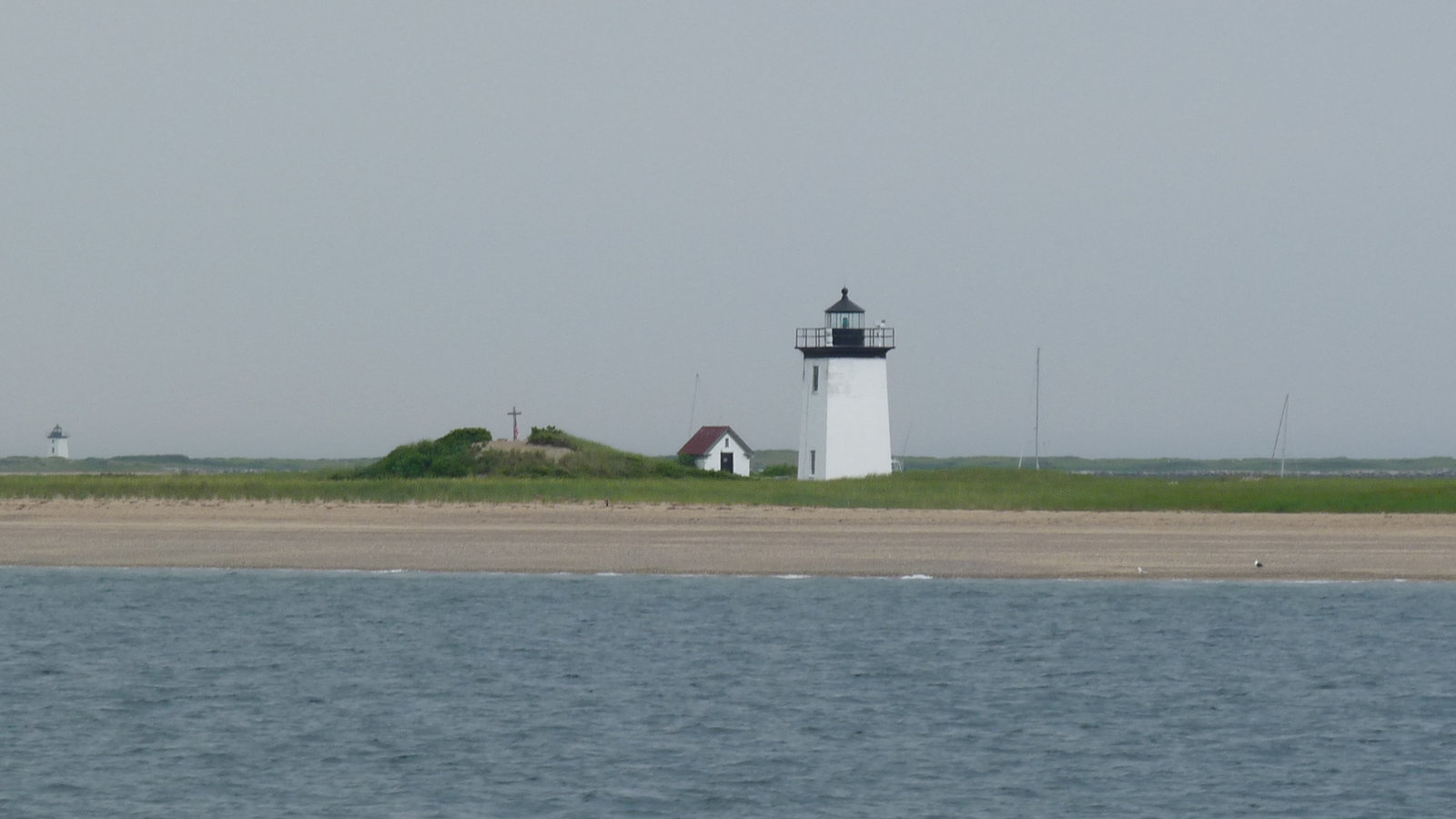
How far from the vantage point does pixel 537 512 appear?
1529 inches

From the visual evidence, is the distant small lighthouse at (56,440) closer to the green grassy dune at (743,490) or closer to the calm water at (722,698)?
the green grassy dune at (743,490)

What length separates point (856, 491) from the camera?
42625 mm

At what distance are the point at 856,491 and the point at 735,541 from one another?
9.52m

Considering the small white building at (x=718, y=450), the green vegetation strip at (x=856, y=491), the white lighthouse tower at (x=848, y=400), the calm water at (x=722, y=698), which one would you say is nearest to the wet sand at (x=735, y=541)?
the calm water at (x=722, y=698)

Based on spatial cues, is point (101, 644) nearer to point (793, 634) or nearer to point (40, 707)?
point (40, 707)

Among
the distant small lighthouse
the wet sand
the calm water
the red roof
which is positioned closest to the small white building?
the red roof

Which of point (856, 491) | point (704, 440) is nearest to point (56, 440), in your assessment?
point (704, 440)

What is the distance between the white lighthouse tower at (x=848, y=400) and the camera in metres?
52.3

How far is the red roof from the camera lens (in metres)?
64.6

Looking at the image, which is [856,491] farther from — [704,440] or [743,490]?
[704,440]

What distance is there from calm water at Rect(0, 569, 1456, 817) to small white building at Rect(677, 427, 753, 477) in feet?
112

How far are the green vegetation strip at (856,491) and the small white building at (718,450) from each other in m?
16.5

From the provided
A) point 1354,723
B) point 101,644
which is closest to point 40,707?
point 101,644

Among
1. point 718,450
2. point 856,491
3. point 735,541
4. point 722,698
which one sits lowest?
point 722,698
